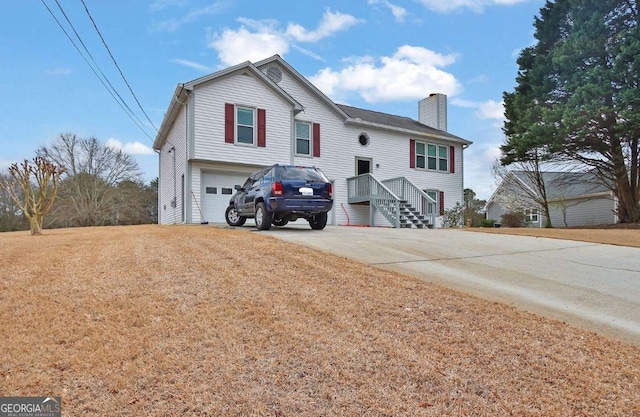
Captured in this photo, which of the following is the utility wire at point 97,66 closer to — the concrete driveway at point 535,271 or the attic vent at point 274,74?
the attic vent at point 274,74

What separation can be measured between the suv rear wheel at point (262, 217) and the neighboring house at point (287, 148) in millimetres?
4956

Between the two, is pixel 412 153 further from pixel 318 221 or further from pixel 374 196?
pixel 318 221

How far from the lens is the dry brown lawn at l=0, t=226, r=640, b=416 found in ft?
8.25

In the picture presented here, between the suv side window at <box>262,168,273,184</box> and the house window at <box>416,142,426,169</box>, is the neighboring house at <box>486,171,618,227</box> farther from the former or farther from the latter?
the suv side window at <box>262,168,273,184</box>

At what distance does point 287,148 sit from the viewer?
16312 mm

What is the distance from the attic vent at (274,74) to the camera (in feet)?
56.0

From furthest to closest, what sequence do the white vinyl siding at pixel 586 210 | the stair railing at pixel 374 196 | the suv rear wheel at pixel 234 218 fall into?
the white vinyl siding at pixel 586 210 < the stair railing at pixel 374 196 < the suv rear wheel at pixel 234 218

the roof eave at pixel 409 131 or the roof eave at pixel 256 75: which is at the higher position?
the roof eave at pixel 256 75

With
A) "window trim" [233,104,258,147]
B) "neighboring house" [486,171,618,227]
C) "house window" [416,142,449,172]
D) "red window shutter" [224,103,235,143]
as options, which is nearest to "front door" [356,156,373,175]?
"house window" [416,142,449,172]

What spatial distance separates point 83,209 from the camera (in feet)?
105

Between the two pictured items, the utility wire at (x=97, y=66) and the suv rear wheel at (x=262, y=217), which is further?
the suv rear wheel at (x=262, y=217)

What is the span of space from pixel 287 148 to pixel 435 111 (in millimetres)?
11517

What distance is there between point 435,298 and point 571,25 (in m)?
20.4

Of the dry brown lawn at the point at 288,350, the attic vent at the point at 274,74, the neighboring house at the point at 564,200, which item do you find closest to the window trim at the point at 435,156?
the neighboring house at the point at 564,200
